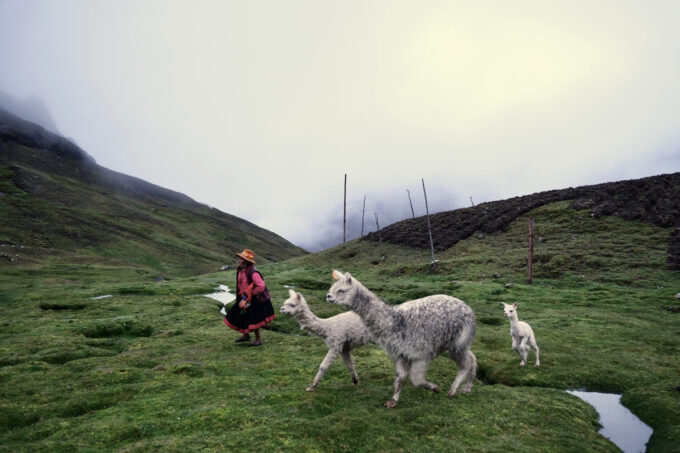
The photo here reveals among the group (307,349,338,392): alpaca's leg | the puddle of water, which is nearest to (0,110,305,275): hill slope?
(307,349,338,392): alpaca's leg

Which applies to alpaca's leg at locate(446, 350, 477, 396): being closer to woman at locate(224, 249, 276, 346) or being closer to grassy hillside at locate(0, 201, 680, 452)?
grassy hillside at locate(0, 201, 680, 452)

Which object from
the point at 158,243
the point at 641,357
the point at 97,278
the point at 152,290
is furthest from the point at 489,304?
the point at 158,243

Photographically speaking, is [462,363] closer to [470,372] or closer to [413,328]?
[470,372]

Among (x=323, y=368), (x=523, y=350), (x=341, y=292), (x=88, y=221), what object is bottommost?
(x=523, y=350)

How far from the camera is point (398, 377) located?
8.50 m

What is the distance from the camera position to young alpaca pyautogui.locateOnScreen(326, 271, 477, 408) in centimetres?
860

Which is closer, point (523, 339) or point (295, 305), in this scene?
point (295, 305)

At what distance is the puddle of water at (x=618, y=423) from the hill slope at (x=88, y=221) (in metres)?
73.6

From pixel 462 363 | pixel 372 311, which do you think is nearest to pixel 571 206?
pixel 462 363

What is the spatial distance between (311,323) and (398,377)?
299cm

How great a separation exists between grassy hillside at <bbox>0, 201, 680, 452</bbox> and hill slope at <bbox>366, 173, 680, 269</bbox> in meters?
32.8

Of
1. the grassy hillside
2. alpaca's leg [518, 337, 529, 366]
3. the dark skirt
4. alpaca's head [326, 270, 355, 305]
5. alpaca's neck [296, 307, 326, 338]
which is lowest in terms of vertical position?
the grassy hillside

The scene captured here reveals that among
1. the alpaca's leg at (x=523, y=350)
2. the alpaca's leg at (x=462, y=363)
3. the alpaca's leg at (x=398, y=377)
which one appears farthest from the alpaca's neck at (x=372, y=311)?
the alpaca's leg at (x=523, y=350)

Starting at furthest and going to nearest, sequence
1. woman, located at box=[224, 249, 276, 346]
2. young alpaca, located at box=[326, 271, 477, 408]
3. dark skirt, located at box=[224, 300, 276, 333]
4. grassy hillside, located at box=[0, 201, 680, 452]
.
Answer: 1. dark skirt, located at box=[224, 300, 276, 333]
2. woman, located at box=[224, 249, 276, 346]
3. young alpaca, located at box=[326, 271, 477, 408]
4. grassy hillside, located at box=[0, 201, 680, 452]
